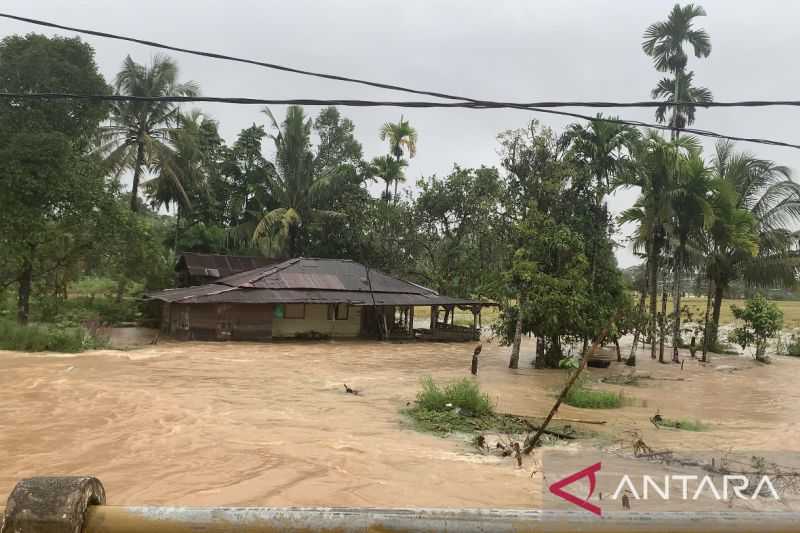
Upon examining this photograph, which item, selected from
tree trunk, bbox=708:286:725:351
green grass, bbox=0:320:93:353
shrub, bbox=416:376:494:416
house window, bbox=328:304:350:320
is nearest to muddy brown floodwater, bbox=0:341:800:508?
shrub, bbox=416:376:494:416

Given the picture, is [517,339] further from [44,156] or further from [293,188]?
[293,188]

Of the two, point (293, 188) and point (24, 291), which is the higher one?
point (293, 188)

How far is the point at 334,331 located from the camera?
1147 inches

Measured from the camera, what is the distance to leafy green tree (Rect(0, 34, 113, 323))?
19922mm

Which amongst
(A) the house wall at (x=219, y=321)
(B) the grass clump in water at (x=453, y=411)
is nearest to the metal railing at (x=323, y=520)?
(B) the grass clump in water at (x=453, y=411)

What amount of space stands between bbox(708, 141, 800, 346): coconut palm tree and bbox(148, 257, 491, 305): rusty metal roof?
1133 cm

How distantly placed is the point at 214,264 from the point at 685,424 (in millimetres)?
25379

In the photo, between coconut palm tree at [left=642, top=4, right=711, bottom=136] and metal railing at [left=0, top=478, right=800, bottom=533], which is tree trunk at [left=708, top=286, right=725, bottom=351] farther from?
metal railing at [left=0, top=478, right=800, bottom=533]

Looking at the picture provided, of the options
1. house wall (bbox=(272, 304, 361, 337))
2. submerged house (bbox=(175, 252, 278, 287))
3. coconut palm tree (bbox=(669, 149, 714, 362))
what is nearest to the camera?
coconut palm tree (bbox=(669, 149, 714, 362))

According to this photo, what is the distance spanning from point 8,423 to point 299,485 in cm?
602

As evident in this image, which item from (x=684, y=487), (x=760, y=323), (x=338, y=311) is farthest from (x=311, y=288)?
(x=684, y=487)

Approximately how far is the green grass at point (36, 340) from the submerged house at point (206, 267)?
11.7m

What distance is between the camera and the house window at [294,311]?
1087 inches

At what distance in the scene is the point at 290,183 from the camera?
35.8 metres
